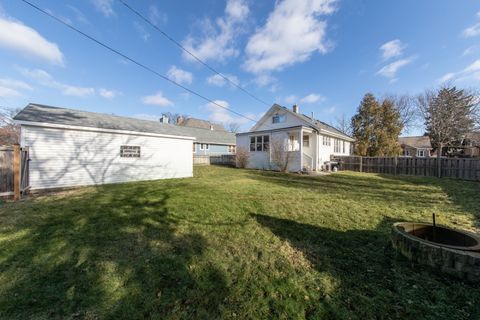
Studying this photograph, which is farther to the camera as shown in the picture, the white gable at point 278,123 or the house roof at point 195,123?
the house roof at point 195,123

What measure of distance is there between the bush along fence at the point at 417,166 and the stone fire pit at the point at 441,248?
45.0ft

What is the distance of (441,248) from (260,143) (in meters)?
15.5

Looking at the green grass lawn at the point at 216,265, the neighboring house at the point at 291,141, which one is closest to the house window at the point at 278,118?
the neighboring house at the point at 291,141

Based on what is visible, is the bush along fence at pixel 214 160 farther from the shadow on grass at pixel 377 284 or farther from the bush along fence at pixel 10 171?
the shadow on grass at pixel 377 284

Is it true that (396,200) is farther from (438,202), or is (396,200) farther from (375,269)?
(375,269)

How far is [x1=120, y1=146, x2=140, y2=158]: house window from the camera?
10421 millimetres

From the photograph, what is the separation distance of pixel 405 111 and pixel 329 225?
3412 centimetres

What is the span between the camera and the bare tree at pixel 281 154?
50.7ft

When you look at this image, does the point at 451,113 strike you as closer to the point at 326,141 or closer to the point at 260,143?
the point at 326,141

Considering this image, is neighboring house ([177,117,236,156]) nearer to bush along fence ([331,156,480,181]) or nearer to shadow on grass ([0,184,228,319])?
bush along fence ([331,156,480,181])

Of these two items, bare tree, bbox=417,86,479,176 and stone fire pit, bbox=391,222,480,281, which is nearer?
stone fire pit, bbox=391,222,480,281

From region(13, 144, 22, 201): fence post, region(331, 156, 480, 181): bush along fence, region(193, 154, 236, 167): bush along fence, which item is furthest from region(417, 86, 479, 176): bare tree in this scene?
region(13, 144, 22, 201): fence post

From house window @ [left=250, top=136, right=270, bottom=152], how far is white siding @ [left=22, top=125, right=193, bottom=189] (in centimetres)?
753

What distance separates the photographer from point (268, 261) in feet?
10.6
